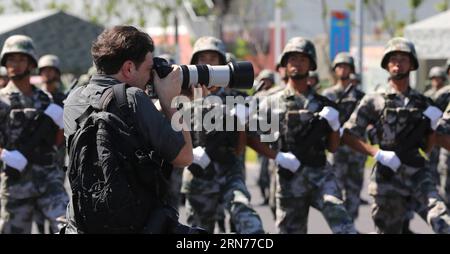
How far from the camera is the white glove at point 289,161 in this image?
7980 millimetres

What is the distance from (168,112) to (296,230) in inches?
140

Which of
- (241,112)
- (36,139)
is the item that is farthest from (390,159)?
(36,139)

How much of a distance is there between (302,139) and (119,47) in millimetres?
3725

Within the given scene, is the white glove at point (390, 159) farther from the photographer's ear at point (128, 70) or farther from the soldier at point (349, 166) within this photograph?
the photographer's ear at point (128, 70)

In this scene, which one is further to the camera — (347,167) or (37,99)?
(347,167)

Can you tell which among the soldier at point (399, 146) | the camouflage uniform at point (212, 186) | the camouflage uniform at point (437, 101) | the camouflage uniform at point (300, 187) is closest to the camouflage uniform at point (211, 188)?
the camouflage uniform at point (212, 186)

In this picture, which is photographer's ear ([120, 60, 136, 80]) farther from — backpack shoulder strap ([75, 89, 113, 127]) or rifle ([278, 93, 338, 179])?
rifle ([278, 93, 338, 179])

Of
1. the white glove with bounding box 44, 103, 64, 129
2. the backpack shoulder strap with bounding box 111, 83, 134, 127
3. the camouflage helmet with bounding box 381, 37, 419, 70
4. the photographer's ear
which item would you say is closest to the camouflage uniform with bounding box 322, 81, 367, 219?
the camouflage helmet with bounding box 381, 37, 419, 70

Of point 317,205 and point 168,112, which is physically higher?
point 168,112

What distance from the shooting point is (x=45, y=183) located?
8.27 metres

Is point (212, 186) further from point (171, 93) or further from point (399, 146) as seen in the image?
point (171, 93)
